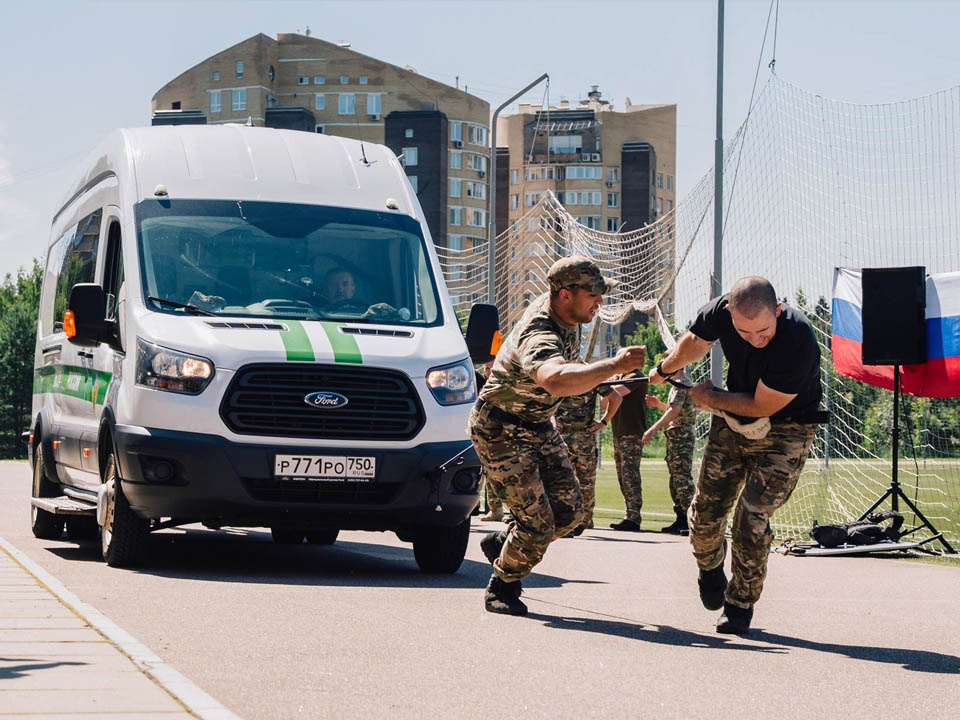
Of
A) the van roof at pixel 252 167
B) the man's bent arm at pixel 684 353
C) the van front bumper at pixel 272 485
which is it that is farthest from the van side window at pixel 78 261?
the man's bent arm at pixel 684 353

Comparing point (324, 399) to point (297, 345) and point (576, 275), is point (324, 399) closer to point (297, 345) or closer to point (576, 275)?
point (297, 345)

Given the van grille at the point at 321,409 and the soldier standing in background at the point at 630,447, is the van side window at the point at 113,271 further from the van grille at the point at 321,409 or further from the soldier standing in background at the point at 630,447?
the soldier standing in background at the point at 630,447

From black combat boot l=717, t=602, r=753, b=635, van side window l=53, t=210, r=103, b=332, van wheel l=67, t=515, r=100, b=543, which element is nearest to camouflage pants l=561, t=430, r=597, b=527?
black combat boot l=717, t=602, r=753, b=635

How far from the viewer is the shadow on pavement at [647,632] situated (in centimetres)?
738

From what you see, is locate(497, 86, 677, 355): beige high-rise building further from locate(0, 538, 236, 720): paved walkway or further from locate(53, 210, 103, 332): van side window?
locate(0, 538, 236, 720): paved walkway

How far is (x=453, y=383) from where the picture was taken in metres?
10.3

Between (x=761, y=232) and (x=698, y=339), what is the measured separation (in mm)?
10107

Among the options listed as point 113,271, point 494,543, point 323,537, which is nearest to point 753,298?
point 494,543

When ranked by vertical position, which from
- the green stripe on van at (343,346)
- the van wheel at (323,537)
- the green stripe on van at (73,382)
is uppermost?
the green stripe on van at (343,346)

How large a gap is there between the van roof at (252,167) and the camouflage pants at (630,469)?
18.0 ft

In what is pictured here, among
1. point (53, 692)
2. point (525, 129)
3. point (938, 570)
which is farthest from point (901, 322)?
point (525, 129)

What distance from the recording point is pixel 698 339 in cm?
777

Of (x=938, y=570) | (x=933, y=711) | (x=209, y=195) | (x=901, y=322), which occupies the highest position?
(x=209, y=195)

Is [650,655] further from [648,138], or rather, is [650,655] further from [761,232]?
[648,138]
